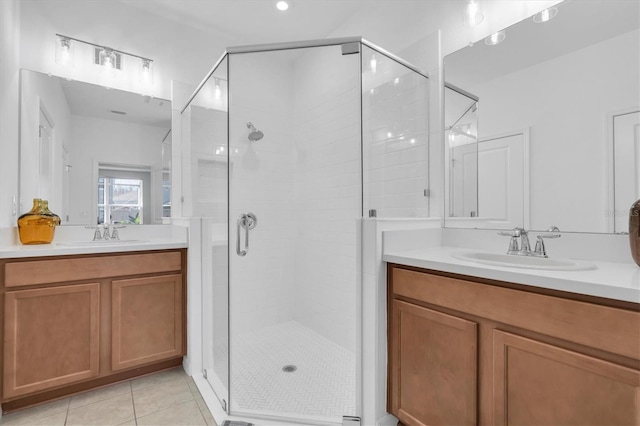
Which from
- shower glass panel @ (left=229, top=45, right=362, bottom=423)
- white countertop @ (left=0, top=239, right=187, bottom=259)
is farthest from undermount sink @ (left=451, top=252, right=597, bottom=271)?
white countertop @ (left=0, top=239, right=187, bottom=259)

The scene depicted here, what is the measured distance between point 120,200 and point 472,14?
2652 mm

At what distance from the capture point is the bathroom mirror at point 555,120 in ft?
4.27

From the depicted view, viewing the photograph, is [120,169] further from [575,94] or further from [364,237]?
[575,94]

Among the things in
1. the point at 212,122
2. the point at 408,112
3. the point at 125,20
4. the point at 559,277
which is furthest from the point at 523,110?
the point at 125,20

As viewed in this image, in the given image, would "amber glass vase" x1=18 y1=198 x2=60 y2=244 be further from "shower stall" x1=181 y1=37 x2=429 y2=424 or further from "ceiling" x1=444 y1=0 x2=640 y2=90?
"ceiling" x1=444 y1=0 x2=640 y2=90

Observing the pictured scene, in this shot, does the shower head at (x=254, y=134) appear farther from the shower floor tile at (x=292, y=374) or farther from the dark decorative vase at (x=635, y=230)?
the dark decorative vase at (x=635, y=230)

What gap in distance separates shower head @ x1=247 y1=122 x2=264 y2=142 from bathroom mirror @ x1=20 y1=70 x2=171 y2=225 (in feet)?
2.87

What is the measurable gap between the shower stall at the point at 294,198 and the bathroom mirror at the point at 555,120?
0.33m

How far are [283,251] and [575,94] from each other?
182 centimetres

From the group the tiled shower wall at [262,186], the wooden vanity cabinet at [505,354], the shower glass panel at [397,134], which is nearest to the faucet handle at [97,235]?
the tiled shower wall at [262,186]

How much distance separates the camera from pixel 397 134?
2.04 meters

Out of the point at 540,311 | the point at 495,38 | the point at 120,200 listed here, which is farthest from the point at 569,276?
the point at 120,200

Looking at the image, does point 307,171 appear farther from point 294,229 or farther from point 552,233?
point 552,233

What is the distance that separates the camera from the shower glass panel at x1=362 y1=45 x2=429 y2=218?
1.98 metres
